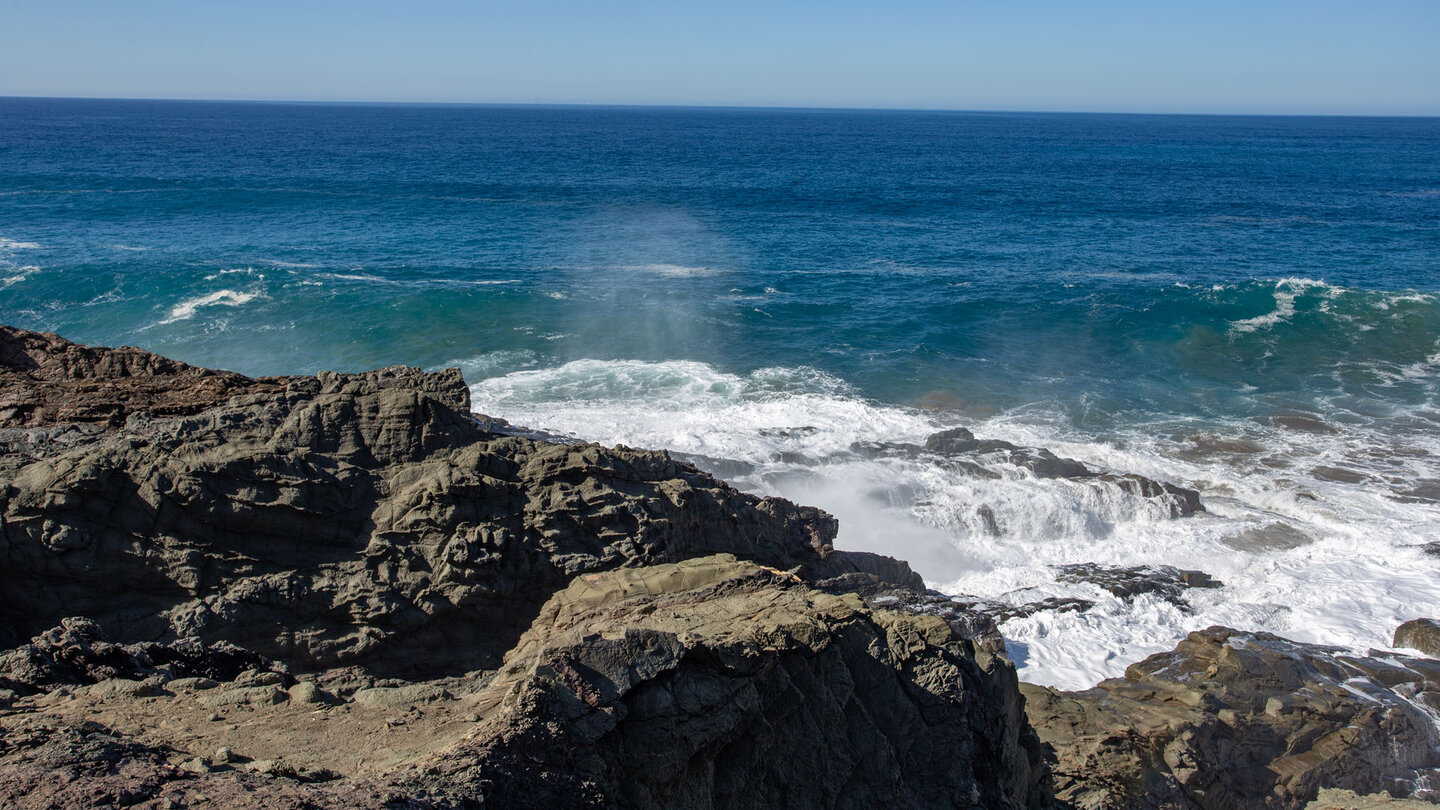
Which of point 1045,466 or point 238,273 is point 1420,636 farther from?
point 238,273

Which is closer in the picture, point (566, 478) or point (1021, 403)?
point (566, 478)

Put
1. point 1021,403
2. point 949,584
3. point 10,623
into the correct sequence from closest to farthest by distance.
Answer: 1. point 10,623
2. point 949,584
3. point 1021,403

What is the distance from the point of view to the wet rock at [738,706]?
A: 20.0 feet

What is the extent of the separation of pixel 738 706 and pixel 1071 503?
1541 centimetres

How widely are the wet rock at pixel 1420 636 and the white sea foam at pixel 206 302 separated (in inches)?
1440

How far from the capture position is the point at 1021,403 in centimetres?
2762

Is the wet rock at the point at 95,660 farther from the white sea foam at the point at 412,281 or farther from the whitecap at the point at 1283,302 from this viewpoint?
the whitecap at the point at 1283,302

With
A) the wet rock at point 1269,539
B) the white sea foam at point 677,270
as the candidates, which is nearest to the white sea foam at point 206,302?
the white sea foam at point 677,270

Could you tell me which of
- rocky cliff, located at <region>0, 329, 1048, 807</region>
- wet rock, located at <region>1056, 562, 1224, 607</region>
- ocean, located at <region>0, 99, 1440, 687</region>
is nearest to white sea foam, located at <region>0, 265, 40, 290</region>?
ocean, located at <region>0, 99, 1440, 687</region>

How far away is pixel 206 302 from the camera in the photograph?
3466 cm

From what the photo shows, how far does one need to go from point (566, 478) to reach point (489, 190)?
2360 inches

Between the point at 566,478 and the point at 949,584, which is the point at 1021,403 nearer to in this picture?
the point at 949,584

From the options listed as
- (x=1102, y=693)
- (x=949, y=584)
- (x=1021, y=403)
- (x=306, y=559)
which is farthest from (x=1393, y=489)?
(x=306, y=559)

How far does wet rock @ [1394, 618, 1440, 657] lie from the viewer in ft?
49.2
